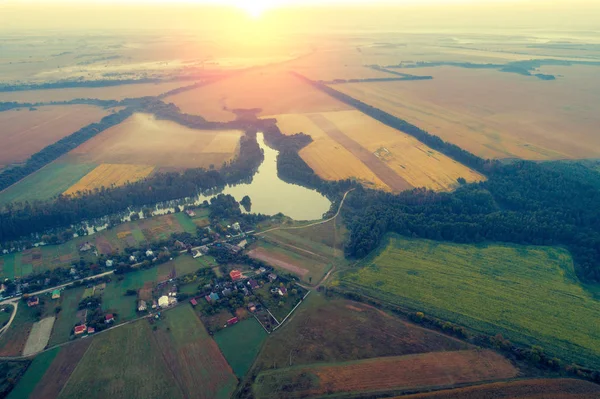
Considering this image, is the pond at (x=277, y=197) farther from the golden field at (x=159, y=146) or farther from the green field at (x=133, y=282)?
the green field at (x=133, y=282)

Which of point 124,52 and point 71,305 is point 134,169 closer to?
point 71,305

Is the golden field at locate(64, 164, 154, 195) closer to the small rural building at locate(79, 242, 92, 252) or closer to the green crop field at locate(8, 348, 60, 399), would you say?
the small rural building at locate(79, 242, 92, 252)

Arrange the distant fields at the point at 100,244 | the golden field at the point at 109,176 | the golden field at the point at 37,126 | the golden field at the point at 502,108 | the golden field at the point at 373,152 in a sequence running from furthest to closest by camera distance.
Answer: the golden field at the point at 502,108 → the golden field at the point at 37,126 → the golden field at the point at 373,152 → the golden field at the point at 109,176 → the distant fields at the point at 100,244

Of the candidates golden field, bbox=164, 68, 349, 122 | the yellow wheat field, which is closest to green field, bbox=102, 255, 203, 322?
the yellow wheat field

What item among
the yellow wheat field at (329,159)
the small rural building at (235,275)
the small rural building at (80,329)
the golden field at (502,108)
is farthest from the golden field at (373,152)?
the small rural building at (80,329)

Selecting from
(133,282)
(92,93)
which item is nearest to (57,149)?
(133,282)

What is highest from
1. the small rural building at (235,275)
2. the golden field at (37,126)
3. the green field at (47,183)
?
the golden field at (37,126)

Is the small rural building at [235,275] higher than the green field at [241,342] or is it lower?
higher
